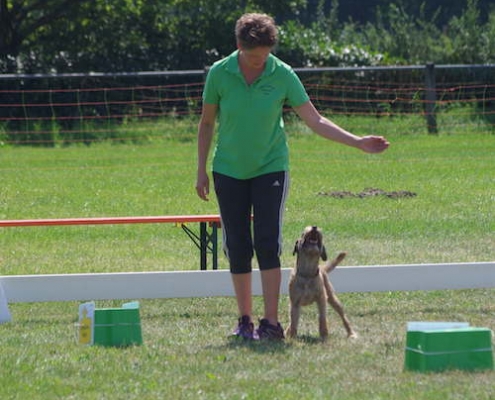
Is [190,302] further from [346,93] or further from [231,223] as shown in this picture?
[346,93]

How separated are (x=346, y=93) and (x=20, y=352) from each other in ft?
48.1

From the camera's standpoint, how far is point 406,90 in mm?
19828

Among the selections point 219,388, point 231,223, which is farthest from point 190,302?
point 219,388

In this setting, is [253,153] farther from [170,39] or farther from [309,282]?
[170,39]

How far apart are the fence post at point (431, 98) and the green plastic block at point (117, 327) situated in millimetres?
13113

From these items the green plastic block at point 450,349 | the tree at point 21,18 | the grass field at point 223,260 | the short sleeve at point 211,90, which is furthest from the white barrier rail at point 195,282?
the tree at point 21,18

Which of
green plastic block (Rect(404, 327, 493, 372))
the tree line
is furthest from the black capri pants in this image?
the tree line

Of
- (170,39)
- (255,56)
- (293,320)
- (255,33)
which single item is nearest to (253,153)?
(255,56)

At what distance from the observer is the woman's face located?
20.0ft

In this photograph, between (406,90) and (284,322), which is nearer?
(284,322)

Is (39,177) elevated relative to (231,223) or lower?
lower

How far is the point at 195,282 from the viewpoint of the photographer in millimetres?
7676

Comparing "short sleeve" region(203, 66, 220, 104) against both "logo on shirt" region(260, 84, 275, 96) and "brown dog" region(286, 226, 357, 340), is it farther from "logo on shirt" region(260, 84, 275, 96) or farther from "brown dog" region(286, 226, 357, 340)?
"brown dog" region(286, 226, 357, 340)

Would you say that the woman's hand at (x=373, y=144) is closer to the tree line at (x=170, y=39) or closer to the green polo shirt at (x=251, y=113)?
the green polo shirt at (x=251, y=113)
